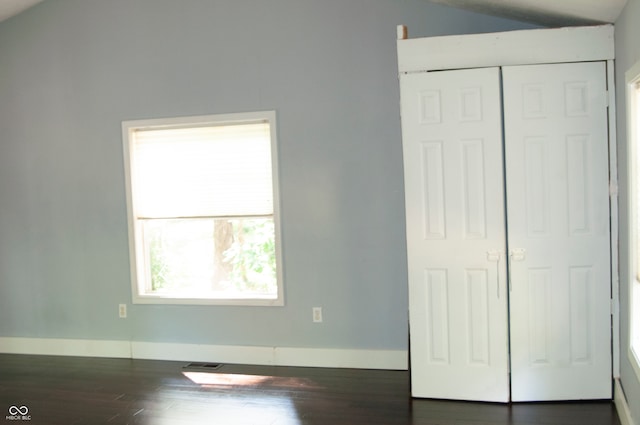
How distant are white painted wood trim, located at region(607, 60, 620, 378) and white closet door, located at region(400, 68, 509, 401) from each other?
25.2 inches

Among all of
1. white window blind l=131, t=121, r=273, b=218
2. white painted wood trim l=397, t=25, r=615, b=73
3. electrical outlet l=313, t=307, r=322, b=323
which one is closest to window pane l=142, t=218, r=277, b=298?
white window blind l=131, t=121, r=273, b=218

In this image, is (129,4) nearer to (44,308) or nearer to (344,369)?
(44,308)

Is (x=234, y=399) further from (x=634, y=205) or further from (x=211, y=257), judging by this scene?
(x=634, y=205)

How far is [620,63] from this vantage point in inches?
122

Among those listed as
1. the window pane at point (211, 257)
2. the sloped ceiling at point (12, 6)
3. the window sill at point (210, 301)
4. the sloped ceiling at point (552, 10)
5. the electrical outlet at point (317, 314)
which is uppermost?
the sloped ceiling at point (12, 6)

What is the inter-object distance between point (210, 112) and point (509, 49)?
2.37m

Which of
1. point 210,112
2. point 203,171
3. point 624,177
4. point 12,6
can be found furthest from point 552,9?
point 12,6

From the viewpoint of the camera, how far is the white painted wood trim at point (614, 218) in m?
3.25

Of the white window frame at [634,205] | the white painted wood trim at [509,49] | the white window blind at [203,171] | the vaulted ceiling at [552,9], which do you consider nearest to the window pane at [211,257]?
the white window blind at [203,171]

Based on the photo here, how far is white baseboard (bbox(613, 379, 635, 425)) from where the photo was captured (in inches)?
115

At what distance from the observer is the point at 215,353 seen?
4.57 metres

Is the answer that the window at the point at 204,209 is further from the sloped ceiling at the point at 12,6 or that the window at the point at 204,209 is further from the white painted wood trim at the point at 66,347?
the sloped ceiling at the point at 12,6

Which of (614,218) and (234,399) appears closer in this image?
(614,218)

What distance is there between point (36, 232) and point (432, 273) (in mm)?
3614
